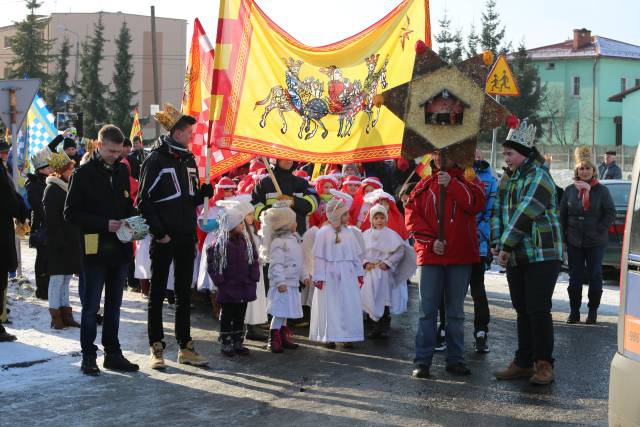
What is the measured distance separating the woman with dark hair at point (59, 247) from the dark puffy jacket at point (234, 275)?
214cm

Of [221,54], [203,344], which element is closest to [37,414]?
[203,344]

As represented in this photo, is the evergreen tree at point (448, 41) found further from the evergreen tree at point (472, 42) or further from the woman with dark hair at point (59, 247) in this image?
the woman with dark hair at point (59, 247)

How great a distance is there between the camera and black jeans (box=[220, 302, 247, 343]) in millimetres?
9258

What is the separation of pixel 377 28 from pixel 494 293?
199 inches

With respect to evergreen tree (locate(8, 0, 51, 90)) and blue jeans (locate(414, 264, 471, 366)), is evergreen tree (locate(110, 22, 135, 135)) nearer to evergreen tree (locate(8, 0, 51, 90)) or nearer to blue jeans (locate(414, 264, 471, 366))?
evergreen tree (locate(8, 0, 51, 90))

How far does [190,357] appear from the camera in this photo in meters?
8.75

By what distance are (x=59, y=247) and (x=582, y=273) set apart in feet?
20.4

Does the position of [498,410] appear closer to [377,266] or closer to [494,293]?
[377,266]

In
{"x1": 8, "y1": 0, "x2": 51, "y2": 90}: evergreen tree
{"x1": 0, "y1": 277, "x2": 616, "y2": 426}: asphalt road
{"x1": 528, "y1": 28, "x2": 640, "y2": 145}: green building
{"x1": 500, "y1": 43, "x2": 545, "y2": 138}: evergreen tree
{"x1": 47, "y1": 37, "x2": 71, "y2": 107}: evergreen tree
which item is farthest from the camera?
{"x1": 528, "y1": 28, "x2": 640, "y2": 145}: green building

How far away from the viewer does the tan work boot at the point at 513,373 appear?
8211 millimetres

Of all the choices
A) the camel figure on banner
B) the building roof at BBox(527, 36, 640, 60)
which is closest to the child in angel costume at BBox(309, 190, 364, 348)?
the camel figure on banner

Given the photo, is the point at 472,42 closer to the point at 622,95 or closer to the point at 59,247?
the point at 622,95

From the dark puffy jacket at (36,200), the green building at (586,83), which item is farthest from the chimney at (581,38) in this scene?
the dark puffy jacket at (36,200)

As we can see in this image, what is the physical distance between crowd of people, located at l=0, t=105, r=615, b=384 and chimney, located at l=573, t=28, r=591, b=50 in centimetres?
7378
